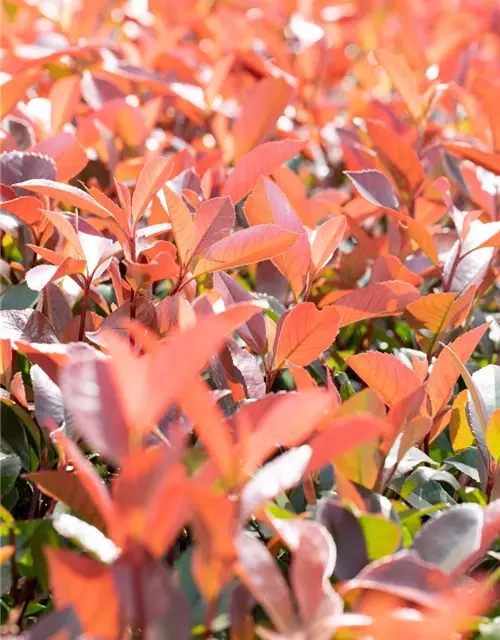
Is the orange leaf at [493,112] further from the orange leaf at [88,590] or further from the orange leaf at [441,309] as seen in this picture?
the orange leaf at [88,590]

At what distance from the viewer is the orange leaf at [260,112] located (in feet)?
5.25

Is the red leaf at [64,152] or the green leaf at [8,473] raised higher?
the red leaf at [64,152]

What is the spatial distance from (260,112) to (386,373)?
31.3 inches

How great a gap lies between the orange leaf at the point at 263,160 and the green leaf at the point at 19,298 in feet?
1.13

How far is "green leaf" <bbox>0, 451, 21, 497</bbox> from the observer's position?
94cm

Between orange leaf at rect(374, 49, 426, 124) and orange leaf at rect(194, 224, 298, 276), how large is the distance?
0.71m

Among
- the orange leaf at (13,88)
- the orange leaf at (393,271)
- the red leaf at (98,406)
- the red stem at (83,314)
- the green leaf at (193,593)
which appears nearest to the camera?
the red leaf at (98,406)

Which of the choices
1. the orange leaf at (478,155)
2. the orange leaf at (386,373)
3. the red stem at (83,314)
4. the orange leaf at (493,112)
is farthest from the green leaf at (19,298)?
the orange leaf at (493,112)

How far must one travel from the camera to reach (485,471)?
100 centimetres

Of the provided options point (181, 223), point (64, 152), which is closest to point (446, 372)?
point (181, 223)

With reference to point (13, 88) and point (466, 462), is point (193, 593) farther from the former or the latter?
point (13, 88)

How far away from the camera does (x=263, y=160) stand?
129 centimetres

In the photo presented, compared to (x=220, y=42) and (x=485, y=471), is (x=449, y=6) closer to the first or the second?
(x=220, y=42)

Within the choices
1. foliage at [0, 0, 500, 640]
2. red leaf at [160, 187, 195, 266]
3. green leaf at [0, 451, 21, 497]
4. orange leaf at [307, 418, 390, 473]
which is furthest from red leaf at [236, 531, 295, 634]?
red leaf at [160, 187, 195, 266]
